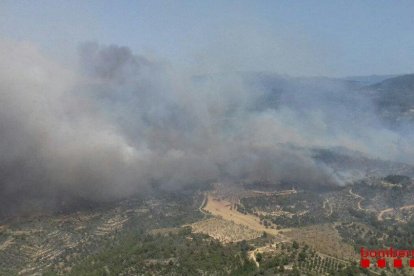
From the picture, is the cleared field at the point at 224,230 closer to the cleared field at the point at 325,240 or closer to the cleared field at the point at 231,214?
the cleared field at the point at 231,214

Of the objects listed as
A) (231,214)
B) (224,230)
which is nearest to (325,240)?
(224,230)

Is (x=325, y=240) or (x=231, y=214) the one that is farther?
(x=231, y=214)

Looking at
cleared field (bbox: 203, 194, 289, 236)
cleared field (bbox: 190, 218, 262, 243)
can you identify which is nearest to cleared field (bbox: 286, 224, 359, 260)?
cleared field (bbox: 203, 194, 289, 236)

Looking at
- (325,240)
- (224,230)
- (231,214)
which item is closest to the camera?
(325,240)

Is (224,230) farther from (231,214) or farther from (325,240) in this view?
(325,240)

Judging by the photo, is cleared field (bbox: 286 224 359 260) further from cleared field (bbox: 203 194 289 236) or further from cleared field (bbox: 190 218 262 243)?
cleared field (bbox: 190 218 262 243)

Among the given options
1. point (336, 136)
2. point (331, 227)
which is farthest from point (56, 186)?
point (336, 136)
